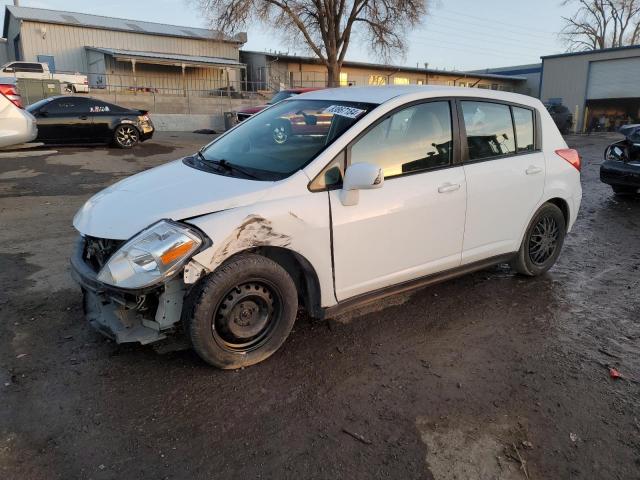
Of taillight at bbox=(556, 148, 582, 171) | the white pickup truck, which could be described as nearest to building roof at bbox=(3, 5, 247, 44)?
the white pickup truck

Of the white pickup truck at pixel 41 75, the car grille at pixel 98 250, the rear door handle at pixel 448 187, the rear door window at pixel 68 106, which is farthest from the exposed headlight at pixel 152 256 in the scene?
the white pickup truck at pixel 41 75

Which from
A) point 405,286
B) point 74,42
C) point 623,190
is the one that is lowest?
point 623,190

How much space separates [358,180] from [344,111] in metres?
0.73

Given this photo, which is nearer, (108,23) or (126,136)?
(126,136)

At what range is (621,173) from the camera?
8156 millimetres

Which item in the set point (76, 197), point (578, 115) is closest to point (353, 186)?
point (76, 197)

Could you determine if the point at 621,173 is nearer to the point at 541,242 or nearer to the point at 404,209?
the point at 541,242

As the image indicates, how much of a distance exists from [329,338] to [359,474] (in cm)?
131

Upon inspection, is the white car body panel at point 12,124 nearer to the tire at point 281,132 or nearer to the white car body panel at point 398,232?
the tire at point 281,132

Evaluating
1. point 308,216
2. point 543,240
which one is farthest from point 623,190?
point 308,216

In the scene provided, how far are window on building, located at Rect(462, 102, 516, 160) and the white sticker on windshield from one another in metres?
0.99

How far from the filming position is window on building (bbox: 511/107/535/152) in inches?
173

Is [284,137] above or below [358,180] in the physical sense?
above

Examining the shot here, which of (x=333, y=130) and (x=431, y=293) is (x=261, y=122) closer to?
(x=333, y=130)
